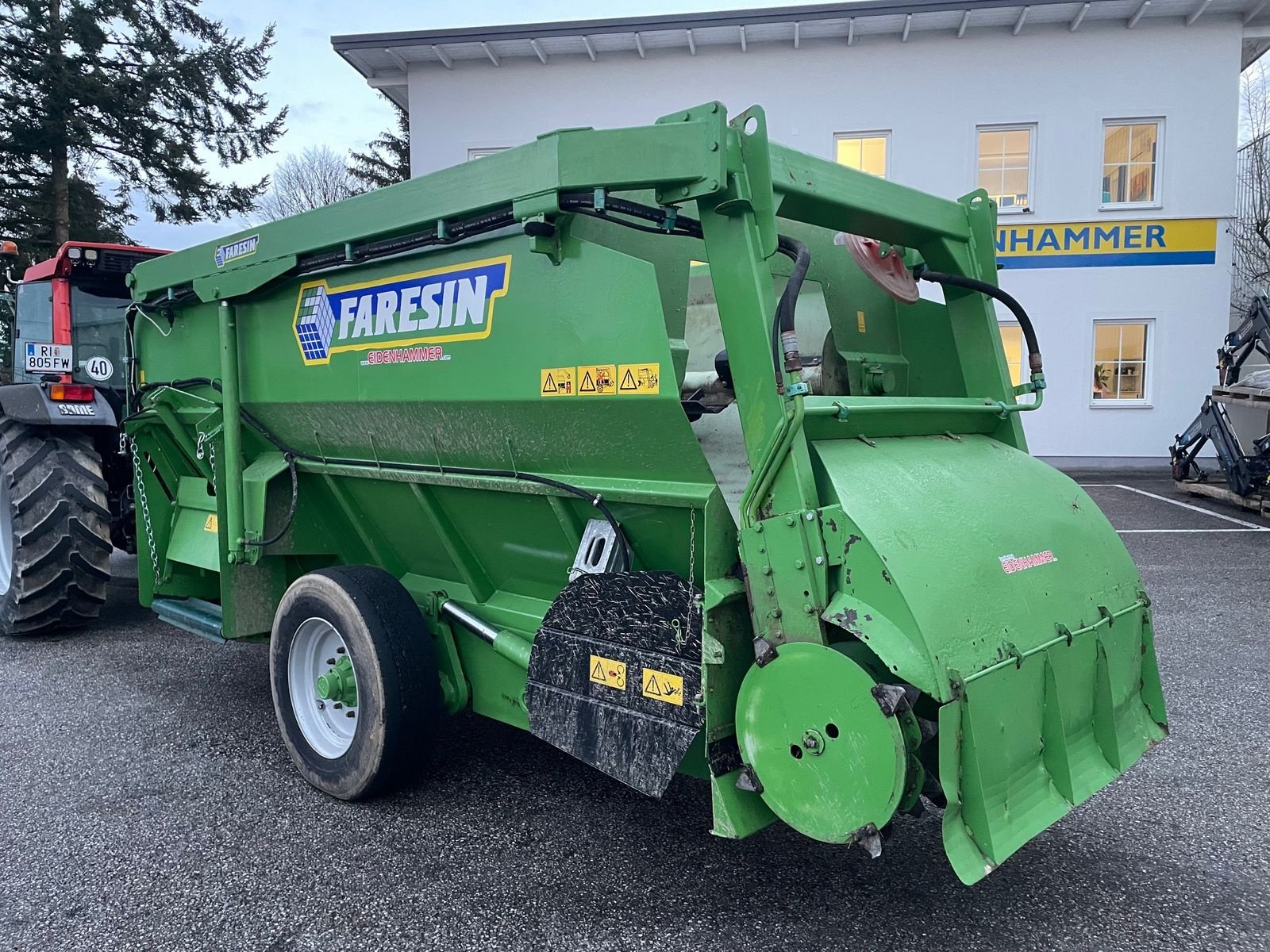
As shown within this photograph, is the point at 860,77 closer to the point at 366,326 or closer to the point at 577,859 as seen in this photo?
the point at 366,326

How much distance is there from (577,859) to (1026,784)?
1.46 meters

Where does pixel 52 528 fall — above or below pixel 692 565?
below

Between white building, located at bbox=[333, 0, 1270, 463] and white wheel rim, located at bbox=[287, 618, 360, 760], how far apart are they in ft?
40.7

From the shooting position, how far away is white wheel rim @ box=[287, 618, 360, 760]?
376 cm

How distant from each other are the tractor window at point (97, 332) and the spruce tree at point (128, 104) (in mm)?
12107

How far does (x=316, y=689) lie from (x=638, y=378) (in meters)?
2.11

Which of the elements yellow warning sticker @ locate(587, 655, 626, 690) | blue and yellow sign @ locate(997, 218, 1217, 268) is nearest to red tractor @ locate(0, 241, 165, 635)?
yellow warning sticker @ locate(587, 655, 626, 690)

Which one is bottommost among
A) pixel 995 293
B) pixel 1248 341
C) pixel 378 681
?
pixel 378 681

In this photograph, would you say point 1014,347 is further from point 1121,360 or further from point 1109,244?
point 1109,244

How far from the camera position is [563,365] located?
9.43 feet

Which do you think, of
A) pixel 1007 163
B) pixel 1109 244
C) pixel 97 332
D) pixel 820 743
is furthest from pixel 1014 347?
pixel 820 743

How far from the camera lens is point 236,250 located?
4.06 metres

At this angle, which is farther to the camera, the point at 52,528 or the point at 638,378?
the point at 52,528

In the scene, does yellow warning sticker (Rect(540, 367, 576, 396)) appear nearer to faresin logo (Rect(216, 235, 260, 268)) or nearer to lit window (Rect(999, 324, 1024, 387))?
faresin logo (Rect(216, 235, 260, 268))
